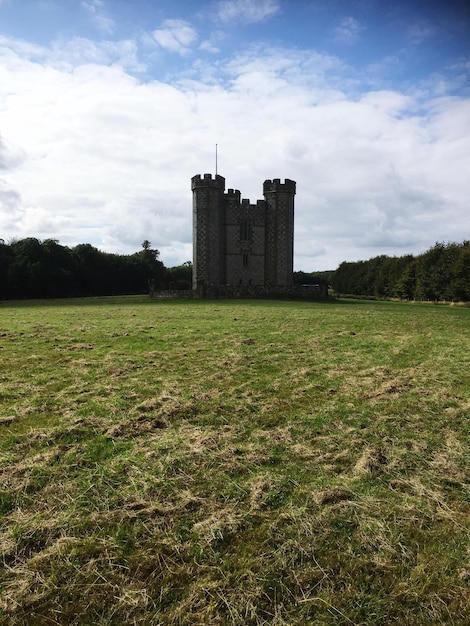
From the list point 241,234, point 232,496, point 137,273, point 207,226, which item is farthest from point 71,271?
point 232,496

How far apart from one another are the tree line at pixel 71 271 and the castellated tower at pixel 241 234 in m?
6.46

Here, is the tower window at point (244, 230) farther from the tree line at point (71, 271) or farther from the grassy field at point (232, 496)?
the grassy field at point (232, 496)

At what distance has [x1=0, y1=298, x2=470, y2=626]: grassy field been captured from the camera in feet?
9.20

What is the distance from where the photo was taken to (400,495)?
3.98 meters

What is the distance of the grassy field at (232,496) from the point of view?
9.20ft

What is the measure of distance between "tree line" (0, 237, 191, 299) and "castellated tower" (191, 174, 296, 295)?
6.46 m

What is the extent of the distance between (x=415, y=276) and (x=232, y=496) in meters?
55.3

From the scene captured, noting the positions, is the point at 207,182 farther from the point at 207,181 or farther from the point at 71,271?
the point at 71,271

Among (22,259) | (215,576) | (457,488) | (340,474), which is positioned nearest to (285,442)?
(340,474)

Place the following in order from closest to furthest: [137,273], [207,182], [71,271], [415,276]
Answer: [207,182], [415,276], [71,271], [137,273]

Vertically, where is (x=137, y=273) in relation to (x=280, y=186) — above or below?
below

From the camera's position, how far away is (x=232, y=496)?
3977mm

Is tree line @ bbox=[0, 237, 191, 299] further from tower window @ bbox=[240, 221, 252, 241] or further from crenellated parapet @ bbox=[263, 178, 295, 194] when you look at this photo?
crenellated parapet @ bbox=[263, 178, 295, 194]

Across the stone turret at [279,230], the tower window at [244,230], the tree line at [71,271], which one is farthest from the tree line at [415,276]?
the tree line at [71,271]
